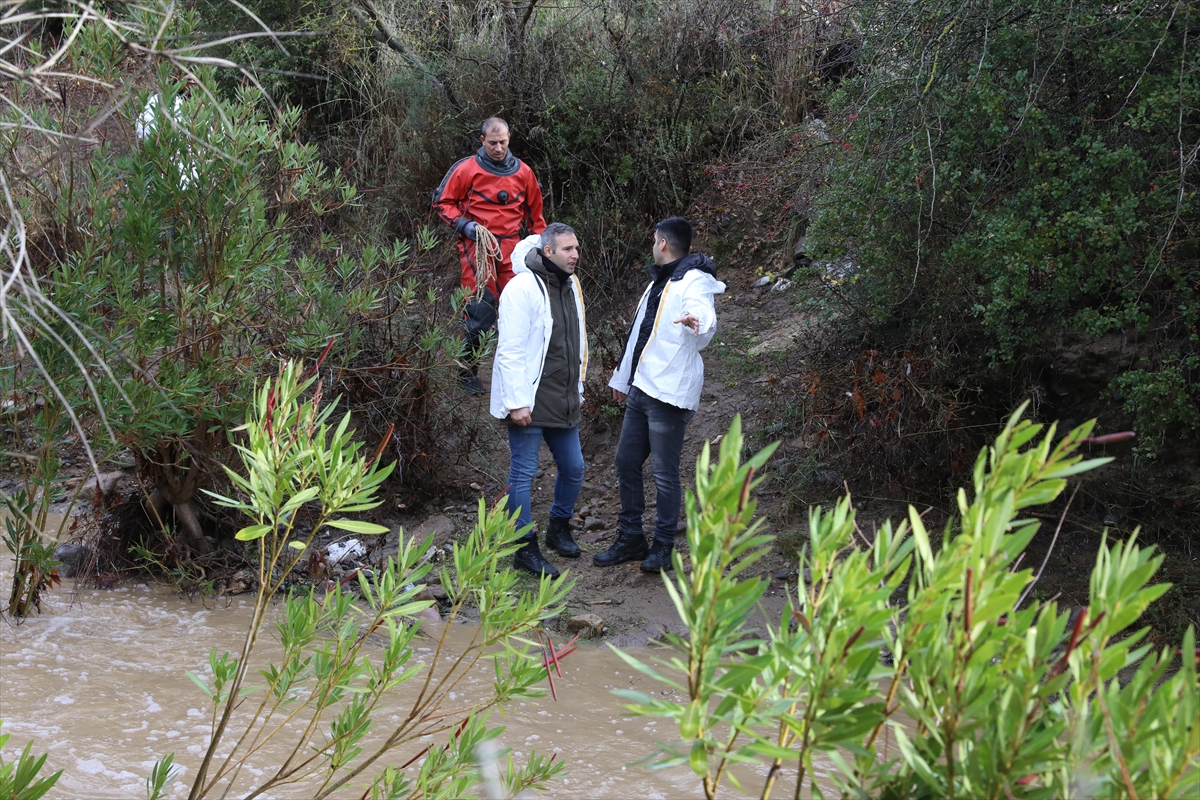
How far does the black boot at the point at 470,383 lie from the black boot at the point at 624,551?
171 cm

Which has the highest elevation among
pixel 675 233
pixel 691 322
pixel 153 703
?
pixel 675 233

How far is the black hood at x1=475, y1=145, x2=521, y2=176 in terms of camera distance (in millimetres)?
7258

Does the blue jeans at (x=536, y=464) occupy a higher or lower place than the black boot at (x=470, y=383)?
lower

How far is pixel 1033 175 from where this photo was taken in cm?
488

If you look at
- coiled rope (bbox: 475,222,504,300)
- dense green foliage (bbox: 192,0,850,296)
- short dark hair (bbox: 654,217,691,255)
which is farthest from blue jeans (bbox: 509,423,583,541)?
dense green foliage (bbox: 192,0,850,296)

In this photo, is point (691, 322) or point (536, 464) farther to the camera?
point (536, 464)

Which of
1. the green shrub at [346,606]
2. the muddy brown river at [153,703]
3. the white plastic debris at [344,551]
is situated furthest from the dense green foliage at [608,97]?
the green shrub at [346,606]

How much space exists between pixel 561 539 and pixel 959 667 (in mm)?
4772

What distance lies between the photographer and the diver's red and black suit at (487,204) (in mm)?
7156

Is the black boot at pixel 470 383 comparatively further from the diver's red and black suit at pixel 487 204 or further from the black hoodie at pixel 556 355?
the black hoodie at pixel 556 355

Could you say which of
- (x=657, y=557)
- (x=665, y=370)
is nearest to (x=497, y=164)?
(x=665, y=370)

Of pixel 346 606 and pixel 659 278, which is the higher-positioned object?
pixel 659 278

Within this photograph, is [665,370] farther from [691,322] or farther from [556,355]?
[556,355]

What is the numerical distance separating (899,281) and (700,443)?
1.96 metres
